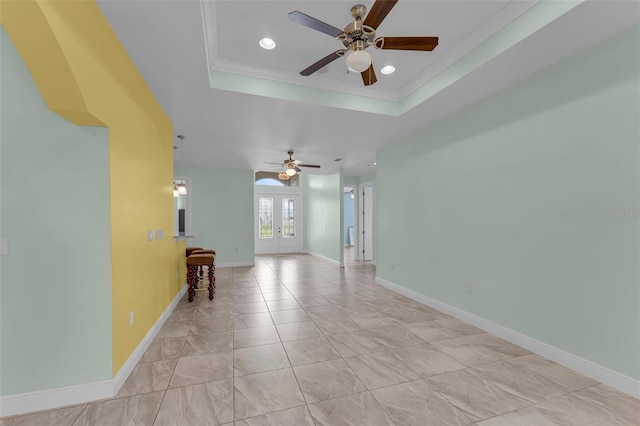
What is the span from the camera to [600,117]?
2.18 m

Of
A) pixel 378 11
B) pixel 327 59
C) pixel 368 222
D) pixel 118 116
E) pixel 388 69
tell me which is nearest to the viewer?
pixel 378 11

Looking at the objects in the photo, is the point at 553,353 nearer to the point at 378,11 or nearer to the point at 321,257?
the point at 378,11

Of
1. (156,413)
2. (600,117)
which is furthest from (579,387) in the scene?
(156,413)

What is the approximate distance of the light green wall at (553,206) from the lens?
2.06m

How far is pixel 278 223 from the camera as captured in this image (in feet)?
33.1

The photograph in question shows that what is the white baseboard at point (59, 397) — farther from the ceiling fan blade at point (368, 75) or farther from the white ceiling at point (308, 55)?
the ceiling fan blade at point (368, 75)

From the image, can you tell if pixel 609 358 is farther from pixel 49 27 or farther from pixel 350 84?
pixel 49 27

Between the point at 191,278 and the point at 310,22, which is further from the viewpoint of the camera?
the point at 191,278

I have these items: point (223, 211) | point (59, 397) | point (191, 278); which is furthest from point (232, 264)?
point (59, 397)

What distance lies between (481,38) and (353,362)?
317 cm

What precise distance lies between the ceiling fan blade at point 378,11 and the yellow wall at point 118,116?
1.80 meters

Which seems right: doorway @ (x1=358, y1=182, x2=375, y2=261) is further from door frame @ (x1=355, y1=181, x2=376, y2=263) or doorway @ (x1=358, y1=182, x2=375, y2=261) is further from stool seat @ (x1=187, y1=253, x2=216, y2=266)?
stool seat @ (x1=187, y1=253, x2=216, y2=266)

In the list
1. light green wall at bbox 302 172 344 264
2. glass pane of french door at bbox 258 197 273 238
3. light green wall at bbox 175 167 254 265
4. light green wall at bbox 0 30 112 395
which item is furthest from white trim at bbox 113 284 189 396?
glass pane of french door at bbox 258 197 273 238

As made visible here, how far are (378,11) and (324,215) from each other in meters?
6.93
